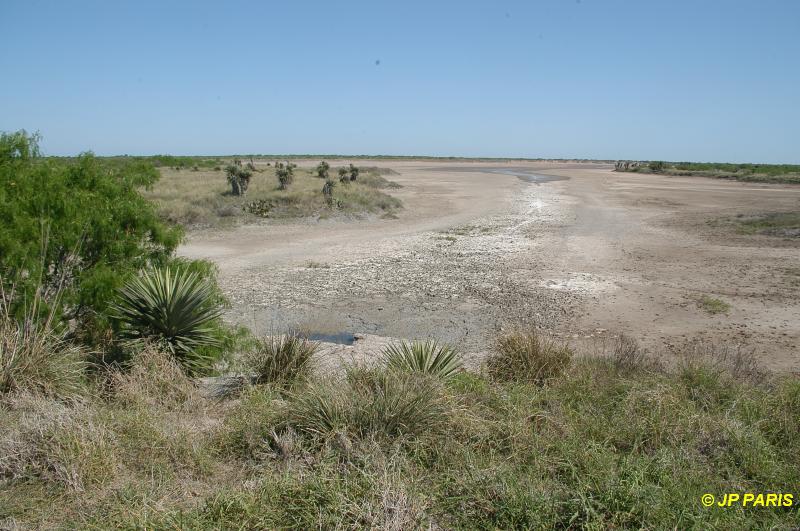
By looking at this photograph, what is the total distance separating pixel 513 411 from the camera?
5.80m

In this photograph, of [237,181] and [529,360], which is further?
[237,181]

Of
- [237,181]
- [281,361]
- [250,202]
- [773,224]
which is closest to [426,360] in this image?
[281,361]

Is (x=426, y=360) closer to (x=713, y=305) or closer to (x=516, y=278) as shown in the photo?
(x=713, y=305)

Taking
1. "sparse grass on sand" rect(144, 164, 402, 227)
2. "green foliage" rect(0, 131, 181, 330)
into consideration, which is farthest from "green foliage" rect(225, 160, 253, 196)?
"green foliage" rect(0, 131, 181, 330)

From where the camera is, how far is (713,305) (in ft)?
46.2

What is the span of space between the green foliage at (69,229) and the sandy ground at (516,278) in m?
2.56

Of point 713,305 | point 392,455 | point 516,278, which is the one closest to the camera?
point 392,455

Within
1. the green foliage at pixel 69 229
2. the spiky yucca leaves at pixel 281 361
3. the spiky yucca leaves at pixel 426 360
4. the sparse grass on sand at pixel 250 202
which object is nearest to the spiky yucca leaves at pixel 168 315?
the green foliage at pixel 69 229

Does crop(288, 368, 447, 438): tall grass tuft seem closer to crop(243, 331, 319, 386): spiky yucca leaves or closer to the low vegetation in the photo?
the low vegetation

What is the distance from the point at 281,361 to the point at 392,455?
116 inches

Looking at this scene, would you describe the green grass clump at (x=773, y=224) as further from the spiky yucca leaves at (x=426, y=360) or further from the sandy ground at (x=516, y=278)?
the spiky yucca leaves at (x=426, y=360)

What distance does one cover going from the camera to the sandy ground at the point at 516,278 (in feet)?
41.7

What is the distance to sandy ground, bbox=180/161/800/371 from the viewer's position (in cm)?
1270

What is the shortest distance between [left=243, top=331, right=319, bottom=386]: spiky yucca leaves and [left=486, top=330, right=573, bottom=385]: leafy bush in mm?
2638
